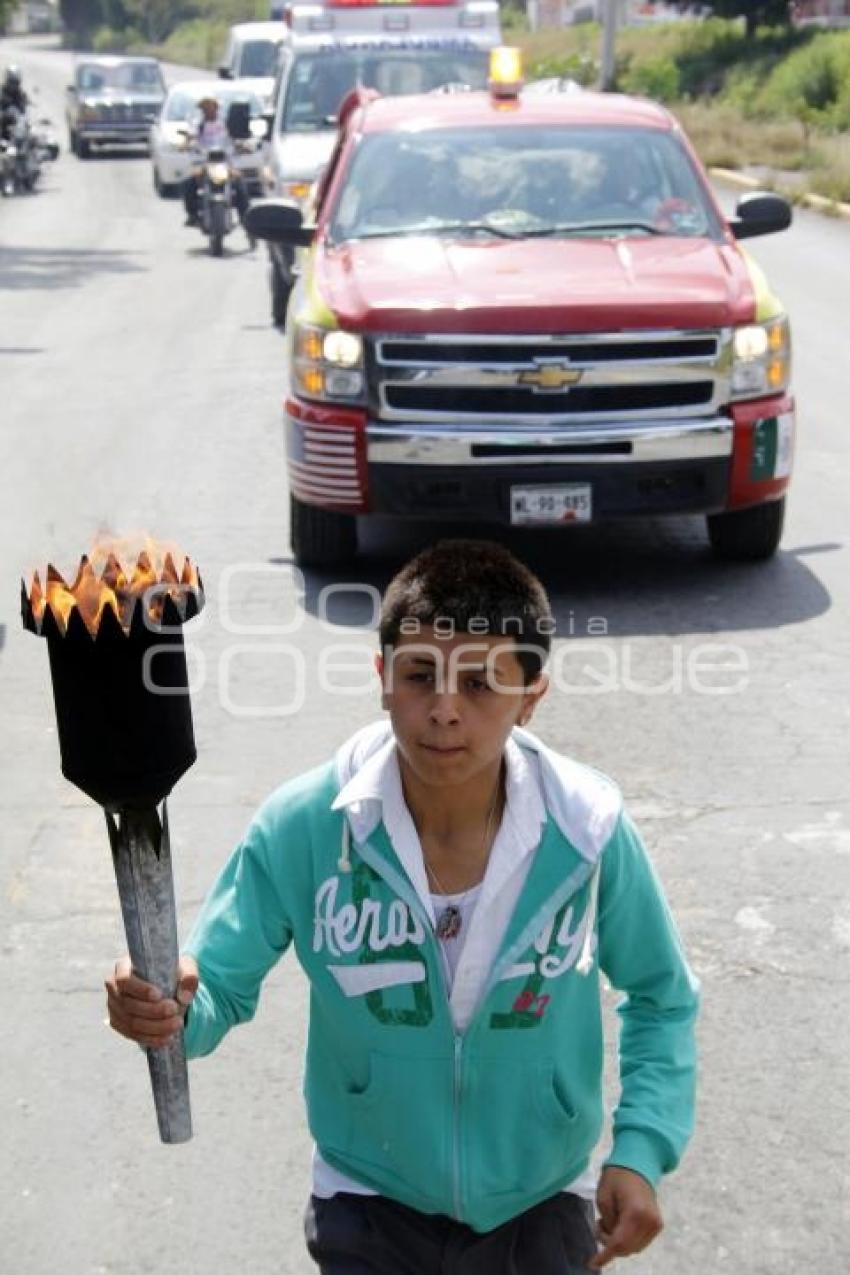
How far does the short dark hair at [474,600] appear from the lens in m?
2.90

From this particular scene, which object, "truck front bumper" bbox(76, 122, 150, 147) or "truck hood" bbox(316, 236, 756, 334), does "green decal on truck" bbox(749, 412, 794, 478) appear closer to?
"truck hood" bbox(316, 236, 756, 334)

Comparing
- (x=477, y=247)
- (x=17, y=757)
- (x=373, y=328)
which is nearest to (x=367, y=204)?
(x=477, y=247)

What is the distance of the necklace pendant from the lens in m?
2.95

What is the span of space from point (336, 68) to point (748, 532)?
1187 centimetres

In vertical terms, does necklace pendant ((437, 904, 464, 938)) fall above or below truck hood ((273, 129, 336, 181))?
above

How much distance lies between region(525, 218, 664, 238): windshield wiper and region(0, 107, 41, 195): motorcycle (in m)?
26.7

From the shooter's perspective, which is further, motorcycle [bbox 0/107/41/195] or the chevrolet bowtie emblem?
motorcycle [bbox 0/107/41/195]

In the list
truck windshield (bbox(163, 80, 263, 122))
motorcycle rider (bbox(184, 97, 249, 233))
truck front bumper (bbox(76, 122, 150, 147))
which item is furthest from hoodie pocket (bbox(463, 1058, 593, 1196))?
truck front bumper (bbox(76, 122, 150, 147))

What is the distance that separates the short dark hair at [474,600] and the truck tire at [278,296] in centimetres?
1560

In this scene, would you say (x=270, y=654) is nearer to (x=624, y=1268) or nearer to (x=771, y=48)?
(x=624, y=1268)

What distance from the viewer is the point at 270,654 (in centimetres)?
830

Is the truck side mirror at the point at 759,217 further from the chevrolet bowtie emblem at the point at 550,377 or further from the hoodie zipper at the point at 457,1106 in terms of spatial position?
the hoodie zipper at the point at 457,1106

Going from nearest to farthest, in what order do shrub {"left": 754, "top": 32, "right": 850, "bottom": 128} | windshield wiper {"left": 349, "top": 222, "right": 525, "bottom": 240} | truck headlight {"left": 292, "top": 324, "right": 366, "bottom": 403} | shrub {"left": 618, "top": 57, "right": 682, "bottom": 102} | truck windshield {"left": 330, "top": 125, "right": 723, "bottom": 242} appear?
truck headlight {"left": 292, "top": 324, "right": 366, "bottom": 403} < windshield wiper {"left": 349, "top": 222, "right": 525, "bottom": 240} < truck windshield {"left": 330, "top": 125, "right": 723, "bottom": 242} < shrub {"left": 754, "top": 32, "right": 850, "bottom": 128} < shrub {"left": 618, "top": 57, "right": 682, "bottom": 102}

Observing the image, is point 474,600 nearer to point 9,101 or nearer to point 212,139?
point 212,139
